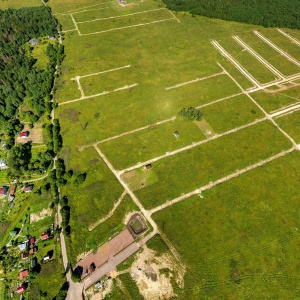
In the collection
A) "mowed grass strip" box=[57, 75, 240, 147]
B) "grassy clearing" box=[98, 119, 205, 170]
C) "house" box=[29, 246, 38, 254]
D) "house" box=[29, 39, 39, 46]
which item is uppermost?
"house" box=[29, 39, 39, 46]

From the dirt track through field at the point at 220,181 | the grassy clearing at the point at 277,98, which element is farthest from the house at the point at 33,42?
the dirt track through field at the point at 220,181

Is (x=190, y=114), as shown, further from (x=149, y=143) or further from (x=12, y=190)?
(x=12, y=190)

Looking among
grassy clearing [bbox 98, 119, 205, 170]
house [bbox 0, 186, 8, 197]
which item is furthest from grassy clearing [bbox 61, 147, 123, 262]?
house [bbox 0, 186, 8, 197]

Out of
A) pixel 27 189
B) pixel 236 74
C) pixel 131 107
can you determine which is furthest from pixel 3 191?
pixel 236 74

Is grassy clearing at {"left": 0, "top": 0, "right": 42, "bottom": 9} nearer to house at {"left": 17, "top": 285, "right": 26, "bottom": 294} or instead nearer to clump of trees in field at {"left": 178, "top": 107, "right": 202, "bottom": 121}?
clump of trees in field at {"left": 178, "top": 107, "right": 202, "bottom": 121}

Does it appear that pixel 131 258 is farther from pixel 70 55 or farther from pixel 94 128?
pixel 70 55

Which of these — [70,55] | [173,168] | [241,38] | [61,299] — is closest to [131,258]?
[61,299]

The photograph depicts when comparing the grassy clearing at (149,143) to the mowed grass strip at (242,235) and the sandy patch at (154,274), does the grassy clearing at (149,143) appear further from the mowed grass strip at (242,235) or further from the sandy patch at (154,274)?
the sandy patch at (154,274)
